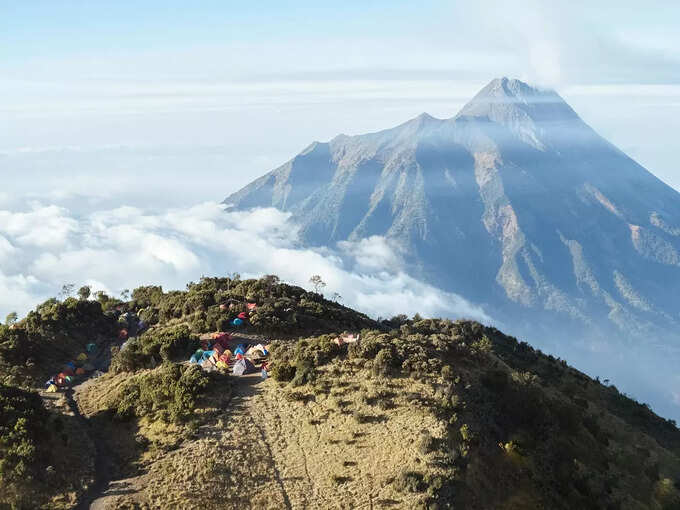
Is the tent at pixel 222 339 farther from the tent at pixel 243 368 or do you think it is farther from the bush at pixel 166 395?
the bush at pixel 166 395

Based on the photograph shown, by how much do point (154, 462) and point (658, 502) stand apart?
3216cm

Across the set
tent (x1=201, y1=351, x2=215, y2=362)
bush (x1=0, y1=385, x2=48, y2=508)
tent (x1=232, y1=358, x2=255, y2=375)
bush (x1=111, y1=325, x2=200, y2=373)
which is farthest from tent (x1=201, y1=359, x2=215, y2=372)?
bush (x1=0, y1=385, x2=48, y2=508)

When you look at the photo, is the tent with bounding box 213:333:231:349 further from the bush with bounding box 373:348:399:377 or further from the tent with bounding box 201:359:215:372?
the bush with bounding box 373:348:399:377

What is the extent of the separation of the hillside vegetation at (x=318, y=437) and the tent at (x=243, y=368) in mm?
1259

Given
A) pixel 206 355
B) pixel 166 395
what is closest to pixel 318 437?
pixel 166 395

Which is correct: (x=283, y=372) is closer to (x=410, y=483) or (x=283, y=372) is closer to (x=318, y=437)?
(x=318, y=437)

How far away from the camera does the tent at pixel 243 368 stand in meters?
46.3

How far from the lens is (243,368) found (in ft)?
152

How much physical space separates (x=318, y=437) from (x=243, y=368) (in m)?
11.0

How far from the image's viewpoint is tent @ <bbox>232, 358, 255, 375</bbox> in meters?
46.3

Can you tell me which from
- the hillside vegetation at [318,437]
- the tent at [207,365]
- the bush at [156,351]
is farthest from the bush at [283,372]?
the bush at [156,351]

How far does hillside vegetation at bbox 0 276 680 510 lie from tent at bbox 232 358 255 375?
1.26m

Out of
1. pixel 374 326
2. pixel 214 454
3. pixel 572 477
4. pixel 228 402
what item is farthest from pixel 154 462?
pixel 374 326

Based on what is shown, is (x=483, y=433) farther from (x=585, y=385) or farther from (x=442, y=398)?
(x=585, y=385)
